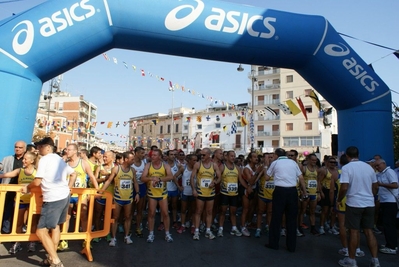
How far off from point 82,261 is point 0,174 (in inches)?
79.9

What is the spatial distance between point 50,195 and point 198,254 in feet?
8.39

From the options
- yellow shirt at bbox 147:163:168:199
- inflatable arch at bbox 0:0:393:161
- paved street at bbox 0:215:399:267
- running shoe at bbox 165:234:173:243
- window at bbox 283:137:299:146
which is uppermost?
window at bbox 283:137:299:146

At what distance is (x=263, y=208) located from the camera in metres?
6.92

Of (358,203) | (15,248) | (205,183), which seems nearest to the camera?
(358,203)

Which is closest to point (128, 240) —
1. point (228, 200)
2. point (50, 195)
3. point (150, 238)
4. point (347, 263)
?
point (150, 238)

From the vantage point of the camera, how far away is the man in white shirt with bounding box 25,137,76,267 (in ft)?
14.1

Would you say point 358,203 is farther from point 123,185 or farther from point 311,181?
point 123,185

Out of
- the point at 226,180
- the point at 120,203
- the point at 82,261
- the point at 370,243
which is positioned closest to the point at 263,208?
the point at 226,180

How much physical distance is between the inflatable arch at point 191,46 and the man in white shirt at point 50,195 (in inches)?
82.8

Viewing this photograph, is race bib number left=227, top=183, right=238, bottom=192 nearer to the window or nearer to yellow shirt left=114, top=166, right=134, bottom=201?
yellow shirt left=114, top=166, right=134, bottom=201

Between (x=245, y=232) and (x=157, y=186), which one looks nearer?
(x=157, y=186)

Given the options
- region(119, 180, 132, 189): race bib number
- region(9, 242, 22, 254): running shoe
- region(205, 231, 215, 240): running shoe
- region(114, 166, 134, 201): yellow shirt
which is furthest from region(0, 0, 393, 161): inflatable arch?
region(205, 231, 215, 240): running shoe

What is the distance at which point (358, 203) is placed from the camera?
4.86 metres

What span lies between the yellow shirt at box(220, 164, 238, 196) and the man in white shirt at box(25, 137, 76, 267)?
3.37 meters
